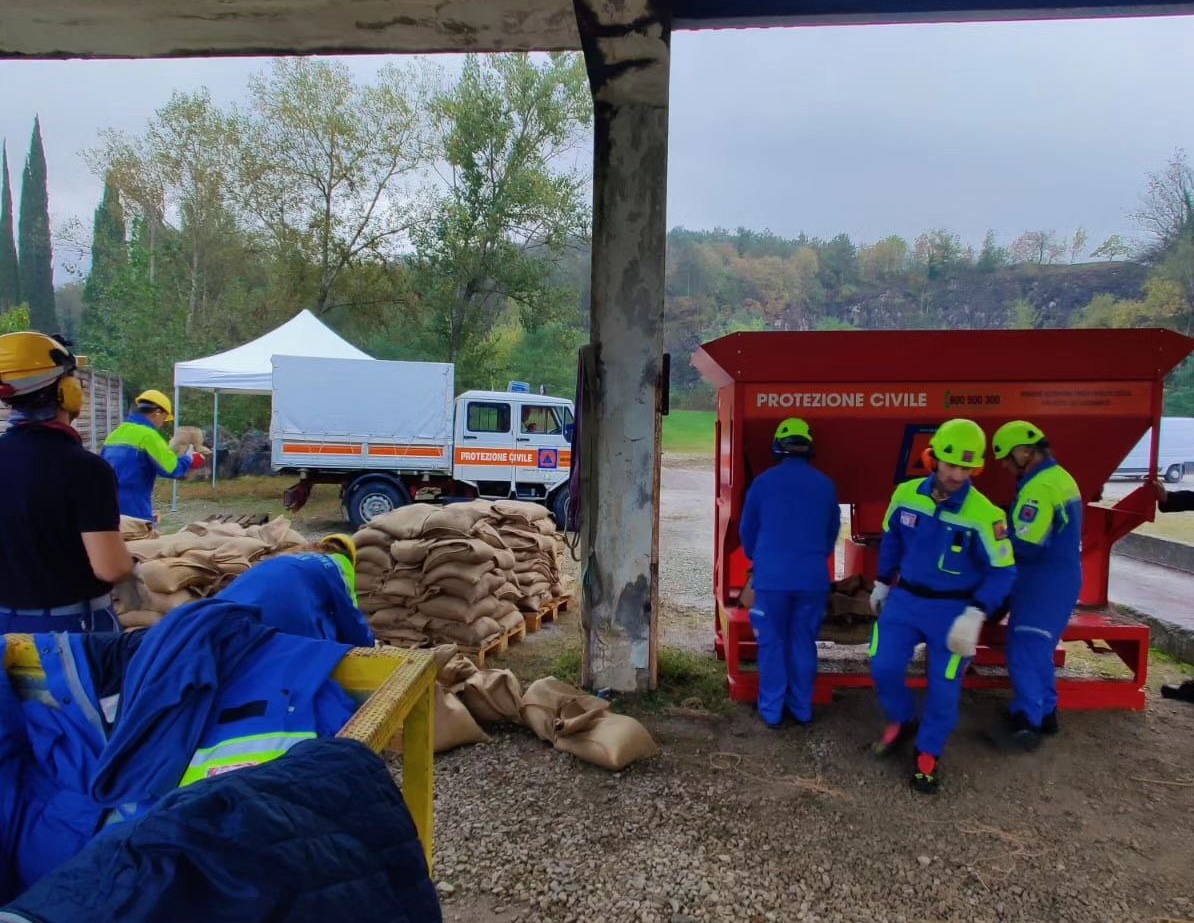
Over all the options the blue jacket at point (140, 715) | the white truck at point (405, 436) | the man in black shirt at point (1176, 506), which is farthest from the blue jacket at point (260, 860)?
the white truck at point (405, 436)

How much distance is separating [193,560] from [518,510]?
2.77 m

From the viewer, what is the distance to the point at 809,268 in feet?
184

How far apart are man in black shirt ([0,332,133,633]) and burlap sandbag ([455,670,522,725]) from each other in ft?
7.39

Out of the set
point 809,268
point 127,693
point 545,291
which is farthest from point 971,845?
point 809,268

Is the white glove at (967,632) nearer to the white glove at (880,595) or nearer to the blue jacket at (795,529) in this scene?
the white glove at (880,595)

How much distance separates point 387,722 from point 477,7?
15.3 feet

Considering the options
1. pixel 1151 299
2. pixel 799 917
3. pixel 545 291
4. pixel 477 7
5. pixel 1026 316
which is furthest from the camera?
pixel 1026 316

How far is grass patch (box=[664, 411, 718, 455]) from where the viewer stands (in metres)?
33.8

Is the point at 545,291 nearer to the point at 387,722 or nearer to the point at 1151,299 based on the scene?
the point at 387,722

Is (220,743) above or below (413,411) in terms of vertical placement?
below

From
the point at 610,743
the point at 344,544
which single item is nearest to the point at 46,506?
the point at 344,544

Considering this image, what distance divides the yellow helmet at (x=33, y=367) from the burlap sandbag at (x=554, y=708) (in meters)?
2.70

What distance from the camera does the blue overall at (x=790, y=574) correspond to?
14.3 feet

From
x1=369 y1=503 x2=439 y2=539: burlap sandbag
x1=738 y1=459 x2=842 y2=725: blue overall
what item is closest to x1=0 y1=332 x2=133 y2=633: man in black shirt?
x1=369 y1=503 x2=439 y2=539: burlap sandbag
